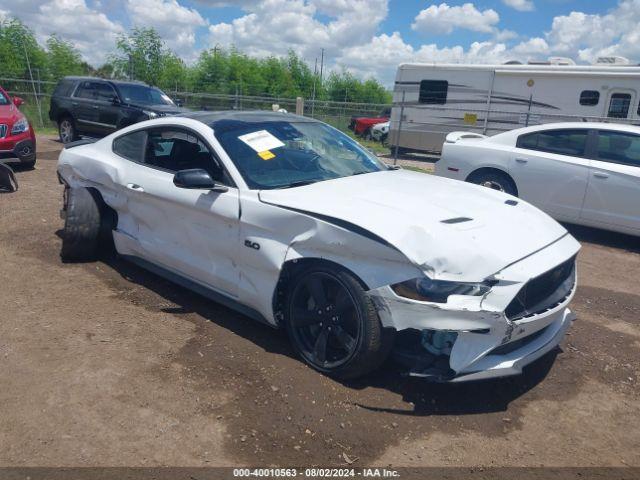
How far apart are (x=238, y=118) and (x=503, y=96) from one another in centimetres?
1374

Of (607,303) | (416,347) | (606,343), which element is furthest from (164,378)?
(607,303)

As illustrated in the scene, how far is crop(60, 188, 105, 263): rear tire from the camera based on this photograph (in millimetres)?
5172

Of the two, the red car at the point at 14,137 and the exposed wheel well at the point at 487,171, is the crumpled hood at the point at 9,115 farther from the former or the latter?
the exposed wheel well at the point at 487,171

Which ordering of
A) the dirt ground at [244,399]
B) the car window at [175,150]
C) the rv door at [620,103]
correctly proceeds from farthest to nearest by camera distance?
1. the rv door at [620,103]
2. the car window at [175,150]
3. the dirt ground at [244,399]

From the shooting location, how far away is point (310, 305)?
3627 millimetres

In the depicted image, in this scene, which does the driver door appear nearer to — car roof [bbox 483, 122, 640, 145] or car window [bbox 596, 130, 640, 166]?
car roof [bbox 483, 122, 640, 145]

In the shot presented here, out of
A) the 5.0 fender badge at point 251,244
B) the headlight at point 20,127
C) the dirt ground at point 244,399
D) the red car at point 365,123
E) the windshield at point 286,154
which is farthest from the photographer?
the red car at point 365,123

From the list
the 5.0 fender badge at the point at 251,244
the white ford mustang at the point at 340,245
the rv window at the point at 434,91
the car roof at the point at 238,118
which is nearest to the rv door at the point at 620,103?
the rv window at the point at 434,91

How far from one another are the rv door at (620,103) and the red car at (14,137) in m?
13.8

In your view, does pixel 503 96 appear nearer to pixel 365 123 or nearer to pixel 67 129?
pixel 365 123

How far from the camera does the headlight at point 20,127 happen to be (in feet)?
32.2

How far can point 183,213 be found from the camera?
4301 mm

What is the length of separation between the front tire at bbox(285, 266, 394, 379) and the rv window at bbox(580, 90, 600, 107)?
556 inches

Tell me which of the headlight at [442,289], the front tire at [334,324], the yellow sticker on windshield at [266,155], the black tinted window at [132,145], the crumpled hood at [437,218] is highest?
the yellow sticker on windshield at [266,155]
